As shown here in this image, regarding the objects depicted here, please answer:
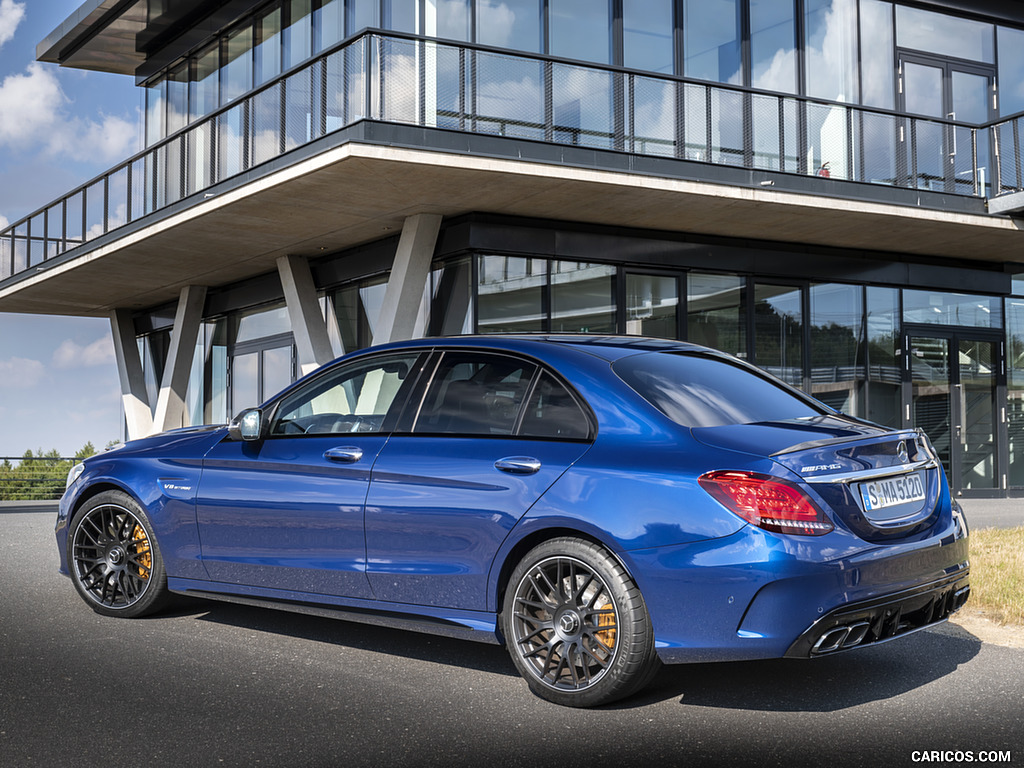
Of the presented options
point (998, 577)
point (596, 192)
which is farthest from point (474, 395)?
point (596, 192)

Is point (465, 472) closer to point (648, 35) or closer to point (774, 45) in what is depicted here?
point (648, 35)

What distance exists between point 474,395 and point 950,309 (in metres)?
14.9

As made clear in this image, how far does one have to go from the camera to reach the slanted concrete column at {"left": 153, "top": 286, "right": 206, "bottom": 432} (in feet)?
67.0

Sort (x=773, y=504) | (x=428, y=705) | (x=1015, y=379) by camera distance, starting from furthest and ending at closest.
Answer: (x=1015, y=379)
(x=428, y=705)
(x=773, y=504)

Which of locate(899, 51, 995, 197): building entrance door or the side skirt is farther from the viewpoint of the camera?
locate(899, 51, 995, 197): building entrance door

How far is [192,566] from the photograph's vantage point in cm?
578

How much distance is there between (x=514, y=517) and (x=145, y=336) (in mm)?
21078

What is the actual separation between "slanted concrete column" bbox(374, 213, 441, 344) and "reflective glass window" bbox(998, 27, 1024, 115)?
10.6m

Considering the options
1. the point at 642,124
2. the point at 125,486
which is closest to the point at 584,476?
the point at 125,486

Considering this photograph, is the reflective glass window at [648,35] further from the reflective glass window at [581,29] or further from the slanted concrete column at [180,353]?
the slanted concrete column at [180,353]

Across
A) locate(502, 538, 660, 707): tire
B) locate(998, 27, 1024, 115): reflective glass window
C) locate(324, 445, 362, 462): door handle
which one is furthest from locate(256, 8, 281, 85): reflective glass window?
locate(502, 538, 660, 707): tire

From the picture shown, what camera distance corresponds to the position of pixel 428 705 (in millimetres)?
4418

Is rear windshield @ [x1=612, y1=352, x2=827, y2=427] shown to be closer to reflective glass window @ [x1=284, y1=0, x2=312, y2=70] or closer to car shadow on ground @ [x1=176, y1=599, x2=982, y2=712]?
car shadow on ground @ [x1=176, y1=599, x2=982, y2=712]

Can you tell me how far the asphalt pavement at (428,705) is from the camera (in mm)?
3766
